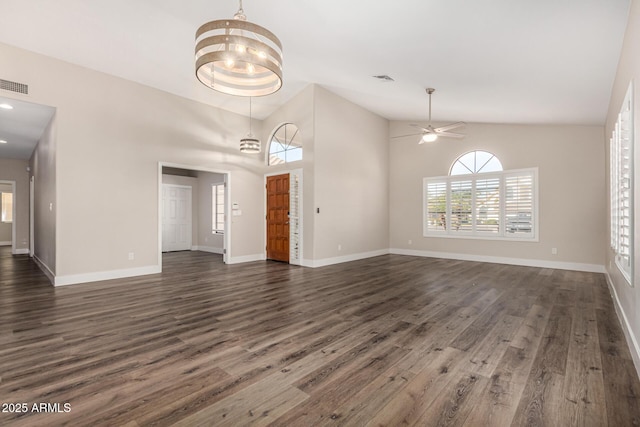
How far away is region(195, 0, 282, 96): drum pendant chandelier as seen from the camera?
2133mm

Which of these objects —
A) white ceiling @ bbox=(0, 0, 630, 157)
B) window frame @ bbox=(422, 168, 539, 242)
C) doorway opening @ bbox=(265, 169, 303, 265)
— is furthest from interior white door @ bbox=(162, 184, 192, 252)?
window frame @ bbox=(422, 168, 539, 242)

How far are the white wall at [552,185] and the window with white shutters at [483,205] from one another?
0.17m

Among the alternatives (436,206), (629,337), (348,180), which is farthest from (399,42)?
(436,206)

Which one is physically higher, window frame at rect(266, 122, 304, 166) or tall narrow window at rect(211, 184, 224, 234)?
window frame at rect(266, 122, 304, 166)

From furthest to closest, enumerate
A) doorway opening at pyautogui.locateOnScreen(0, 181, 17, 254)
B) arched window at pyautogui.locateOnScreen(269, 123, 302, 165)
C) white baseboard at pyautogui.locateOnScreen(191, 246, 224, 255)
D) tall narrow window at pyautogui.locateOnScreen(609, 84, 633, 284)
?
doorway opening at pyautogui.locateOnScreen(0, 181, 17, 254) → white baseboard at pyautogui.locateOnScreen(191, 246, 224, 255) → arched window at pyautogui.locateOnScreen(269, 123, 302, 165) → tall narrow window at pyautogui.locateOnScreen(609, 84, 633, 284)

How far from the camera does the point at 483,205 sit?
714 cm

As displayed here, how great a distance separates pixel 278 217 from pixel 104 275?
355 centimetres

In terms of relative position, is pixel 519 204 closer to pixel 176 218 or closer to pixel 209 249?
pixel 209 249

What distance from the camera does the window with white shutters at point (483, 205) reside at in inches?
259

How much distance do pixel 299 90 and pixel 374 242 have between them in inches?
167

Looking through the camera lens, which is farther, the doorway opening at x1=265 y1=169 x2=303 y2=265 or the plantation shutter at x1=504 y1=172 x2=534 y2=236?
the doorway opening at x1=265 y1=169 x2=303 y2=265

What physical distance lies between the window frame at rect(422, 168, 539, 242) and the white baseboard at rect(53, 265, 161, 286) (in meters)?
6.50

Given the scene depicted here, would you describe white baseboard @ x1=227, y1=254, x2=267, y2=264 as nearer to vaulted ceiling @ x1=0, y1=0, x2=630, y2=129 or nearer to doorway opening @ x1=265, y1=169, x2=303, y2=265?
doorway opening @ x1=265, y1=169, x2=303, y2=265

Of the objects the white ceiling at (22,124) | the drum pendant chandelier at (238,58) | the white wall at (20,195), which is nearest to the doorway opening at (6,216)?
the white wall at (20,195)
